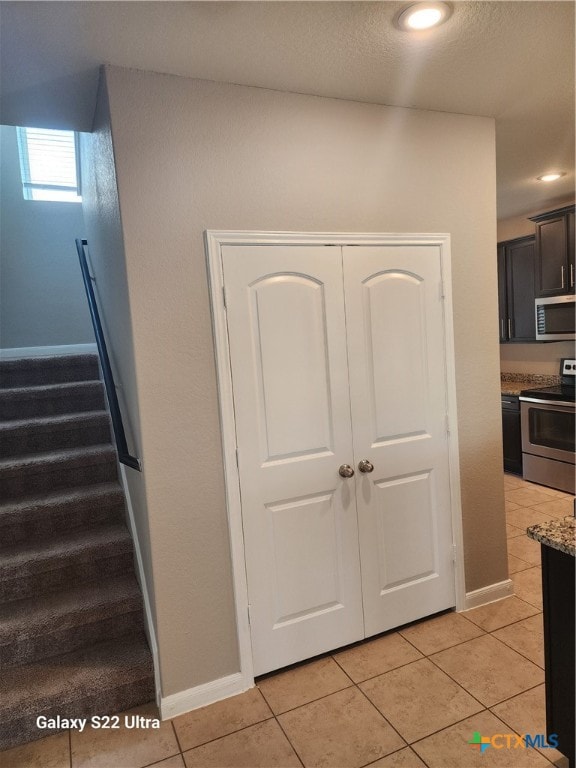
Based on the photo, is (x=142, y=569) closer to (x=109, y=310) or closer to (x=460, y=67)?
(x=109, y=310)

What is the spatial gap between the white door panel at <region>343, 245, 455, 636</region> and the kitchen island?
952 millimetres

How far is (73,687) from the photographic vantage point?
216 centimetres

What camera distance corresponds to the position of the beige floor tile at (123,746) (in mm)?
1944

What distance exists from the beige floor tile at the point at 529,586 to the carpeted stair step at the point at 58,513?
234 cm

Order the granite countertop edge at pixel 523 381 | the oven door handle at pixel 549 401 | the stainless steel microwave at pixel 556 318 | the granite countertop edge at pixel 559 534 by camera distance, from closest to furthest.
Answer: the granite countertop edge at pixel 559 534 → the oven door handle at pixel 549 401 → the stainless steel microwave at pixel 556 318 → the granite countertop edge at pixel 523 381

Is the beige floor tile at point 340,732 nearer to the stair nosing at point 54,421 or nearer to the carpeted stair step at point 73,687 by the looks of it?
the carpeted stair step at point 73,687

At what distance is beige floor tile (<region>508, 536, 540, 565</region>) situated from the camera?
3374 millimetres

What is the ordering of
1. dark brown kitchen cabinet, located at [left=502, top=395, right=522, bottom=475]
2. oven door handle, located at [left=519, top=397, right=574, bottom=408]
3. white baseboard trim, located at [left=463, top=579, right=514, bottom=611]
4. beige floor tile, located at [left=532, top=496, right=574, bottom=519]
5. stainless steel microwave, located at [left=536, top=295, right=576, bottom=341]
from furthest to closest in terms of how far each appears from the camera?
dark brown kitchen cabinet, located at [left=502, top=395, right=522, bottom=475] → stainless steel microwave, located at [left=536, top=295, right=576, bottom=341] → oven door handle, located at [left=519, top=397, right=574, bottom=408] → beige floor tile, located at [left=532, top=496, right=574, bottom=519] → white baseboard trim, located at [left=463, top=579, right=514, bottom=611]

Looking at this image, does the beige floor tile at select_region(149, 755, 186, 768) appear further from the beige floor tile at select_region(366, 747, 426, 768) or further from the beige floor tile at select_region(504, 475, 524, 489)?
the beige floor tile at select_region(504, 475, 524, 489)

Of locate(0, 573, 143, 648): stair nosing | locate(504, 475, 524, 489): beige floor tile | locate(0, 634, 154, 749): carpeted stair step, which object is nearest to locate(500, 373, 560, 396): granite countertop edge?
locate(504, 475, 524, 489): beige floor tile

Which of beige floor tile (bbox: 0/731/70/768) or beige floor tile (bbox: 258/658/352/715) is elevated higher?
beige floor tile (bbox: 0/731/70/768)

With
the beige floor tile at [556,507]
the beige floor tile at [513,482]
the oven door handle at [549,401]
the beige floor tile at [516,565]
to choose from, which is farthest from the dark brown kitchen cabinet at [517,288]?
the beige floor tile at [516,565]

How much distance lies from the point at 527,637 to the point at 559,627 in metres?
1.05

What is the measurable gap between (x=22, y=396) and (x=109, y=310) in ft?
3.75
